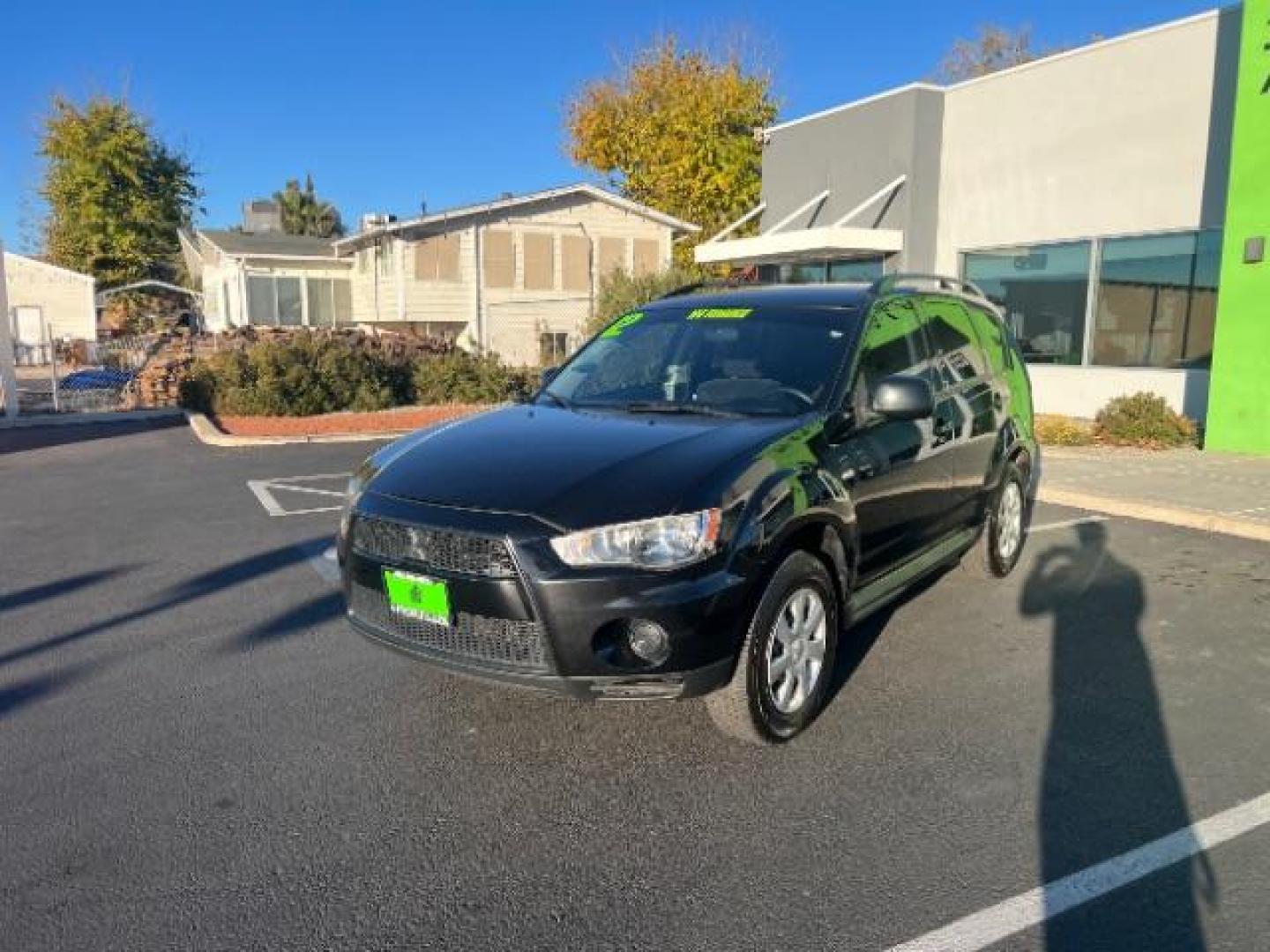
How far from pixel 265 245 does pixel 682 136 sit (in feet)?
49.2

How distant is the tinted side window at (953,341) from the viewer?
17.7 ft

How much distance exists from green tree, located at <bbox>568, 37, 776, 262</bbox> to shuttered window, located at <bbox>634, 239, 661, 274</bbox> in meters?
3.42

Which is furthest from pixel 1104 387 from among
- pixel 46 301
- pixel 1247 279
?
pixel 46 301

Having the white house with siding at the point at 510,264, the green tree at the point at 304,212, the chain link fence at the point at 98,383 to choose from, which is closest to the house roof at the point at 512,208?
the white house with siding at the point at 510,264

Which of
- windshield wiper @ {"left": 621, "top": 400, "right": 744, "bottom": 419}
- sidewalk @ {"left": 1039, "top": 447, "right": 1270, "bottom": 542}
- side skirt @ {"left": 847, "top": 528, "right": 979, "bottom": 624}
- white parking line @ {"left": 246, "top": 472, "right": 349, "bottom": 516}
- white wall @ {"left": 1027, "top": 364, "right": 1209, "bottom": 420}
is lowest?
white parking line @ {"left": 246, "top": 472, "right": 349, "bottom": 516}

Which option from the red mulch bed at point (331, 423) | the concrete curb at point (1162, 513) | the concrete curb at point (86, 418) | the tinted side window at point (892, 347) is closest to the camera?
the tinted side window at point (892, 347)

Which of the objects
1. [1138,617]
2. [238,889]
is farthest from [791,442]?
[1138,617]

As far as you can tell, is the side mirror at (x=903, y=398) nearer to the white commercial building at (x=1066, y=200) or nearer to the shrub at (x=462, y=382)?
the white commercial building at (x=1066, y=200)

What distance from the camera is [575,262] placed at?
28750mm

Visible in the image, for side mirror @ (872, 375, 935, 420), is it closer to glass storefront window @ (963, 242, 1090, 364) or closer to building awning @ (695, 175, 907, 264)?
glass storefront window @ (963, 242, 1090, 364)

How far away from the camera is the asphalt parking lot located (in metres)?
2.75

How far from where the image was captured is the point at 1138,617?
18.0 ft

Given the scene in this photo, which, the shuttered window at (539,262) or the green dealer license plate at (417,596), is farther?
the shuttered window at (539,262)

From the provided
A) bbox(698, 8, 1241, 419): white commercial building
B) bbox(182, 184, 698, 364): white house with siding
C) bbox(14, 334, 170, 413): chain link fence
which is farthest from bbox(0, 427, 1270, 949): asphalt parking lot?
bbox(182, 184, 698, 364): white house with siding
